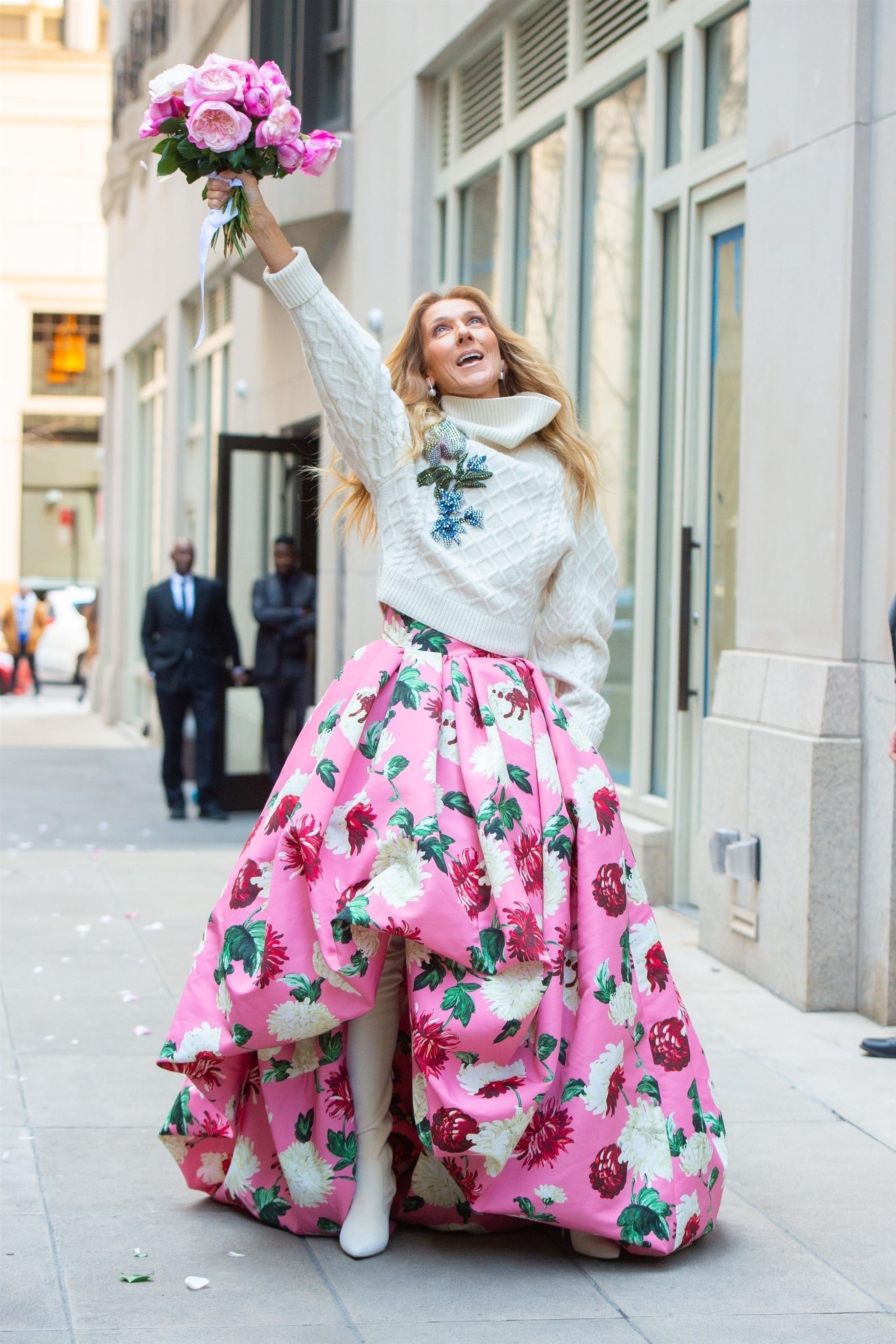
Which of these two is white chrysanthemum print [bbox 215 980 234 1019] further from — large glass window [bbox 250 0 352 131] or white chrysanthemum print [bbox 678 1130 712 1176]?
large glass window [bbox 250 0 352 131]

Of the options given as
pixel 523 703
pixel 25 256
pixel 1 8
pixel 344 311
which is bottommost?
pixel 523 703

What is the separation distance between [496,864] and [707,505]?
412 centimetres

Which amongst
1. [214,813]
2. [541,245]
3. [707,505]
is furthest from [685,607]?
[214,813]

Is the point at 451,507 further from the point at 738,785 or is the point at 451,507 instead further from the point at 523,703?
the point at 738,785

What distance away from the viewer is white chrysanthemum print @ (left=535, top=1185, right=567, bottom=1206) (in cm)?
320

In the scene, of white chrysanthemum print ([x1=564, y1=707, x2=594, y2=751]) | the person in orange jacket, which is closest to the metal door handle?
white chrysanthemum print ([x1=564, y1=707, x2=594, y2=751])

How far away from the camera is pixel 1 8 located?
36500mm

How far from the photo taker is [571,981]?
3.29 meters

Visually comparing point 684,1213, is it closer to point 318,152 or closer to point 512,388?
point 512,388

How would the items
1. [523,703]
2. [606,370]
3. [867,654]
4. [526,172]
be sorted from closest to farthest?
[523,703]
[867,654]
[606,370]
[526,172]

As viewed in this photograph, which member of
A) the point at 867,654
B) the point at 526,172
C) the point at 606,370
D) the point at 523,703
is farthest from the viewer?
the point at 526,172

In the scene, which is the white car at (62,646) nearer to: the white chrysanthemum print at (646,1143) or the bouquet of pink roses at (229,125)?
the bouquet of pink roses at (229,125)

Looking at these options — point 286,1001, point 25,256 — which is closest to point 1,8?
point 25,256

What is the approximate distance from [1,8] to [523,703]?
37504mm
